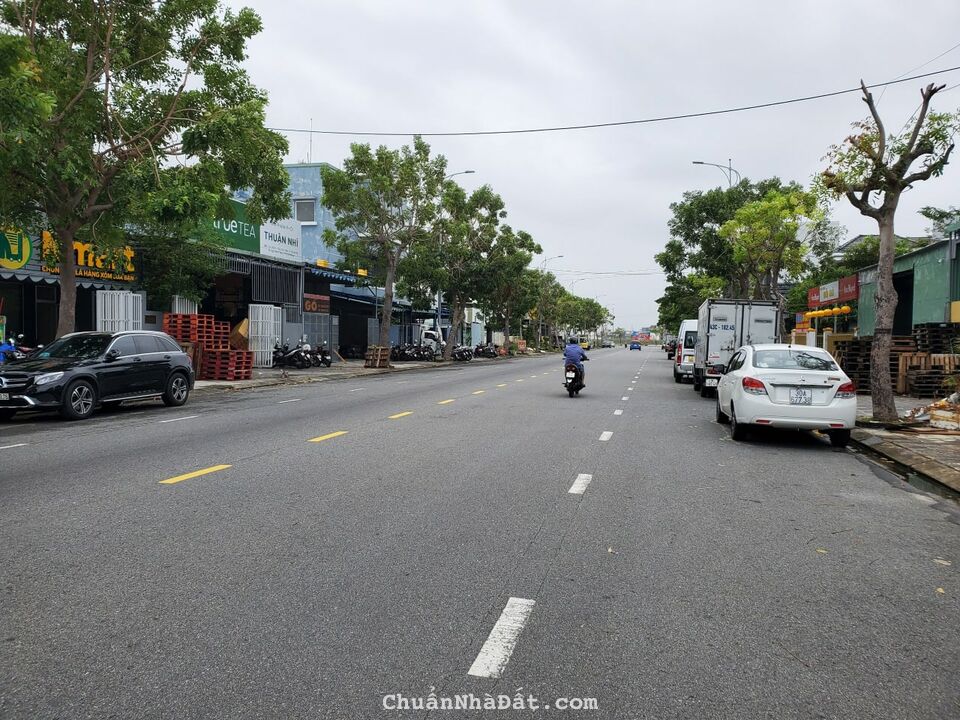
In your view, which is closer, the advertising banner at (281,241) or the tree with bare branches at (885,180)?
the tree with bare branches at (885,180)

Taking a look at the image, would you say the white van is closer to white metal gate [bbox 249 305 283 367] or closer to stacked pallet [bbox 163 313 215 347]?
white metal gate [bbox 249 305 283 367]

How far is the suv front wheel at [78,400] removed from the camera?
1308 cm

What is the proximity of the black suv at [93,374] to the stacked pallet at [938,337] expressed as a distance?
19869mm

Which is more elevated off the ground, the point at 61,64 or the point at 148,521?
the point at 61,64

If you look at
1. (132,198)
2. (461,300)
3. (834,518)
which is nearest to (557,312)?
(461,300)

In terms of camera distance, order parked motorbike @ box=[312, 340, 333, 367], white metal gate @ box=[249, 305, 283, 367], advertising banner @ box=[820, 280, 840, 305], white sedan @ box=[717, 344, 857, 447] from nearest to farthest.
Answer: white sedan @ box=[717, 344, 857, 447] < white metal gate @ box=[249, 305, 283, 367] < advertising banner @ box=[820, 280, 840, 305] < parked motorbike @ box=[312, 340, 333, 367]

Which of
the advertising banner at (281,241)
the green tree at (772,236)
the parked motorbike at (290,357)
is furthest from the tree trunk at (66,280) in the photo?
the green tree at (772,236)

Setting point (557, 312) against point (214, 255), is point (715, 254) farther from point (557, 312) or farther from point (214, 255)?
point (557, 312)

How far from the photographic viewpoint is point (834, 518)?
650 cm

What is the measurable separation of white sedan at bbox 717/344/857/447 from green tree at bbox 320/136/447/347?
85.2 ft

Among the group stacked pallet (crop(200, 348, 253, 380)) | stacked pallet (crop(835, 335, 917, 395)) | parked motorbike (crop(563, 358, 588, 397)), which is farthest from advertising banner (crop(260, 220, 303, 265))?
stacked pallet (crop(835, 335, 917, 395))

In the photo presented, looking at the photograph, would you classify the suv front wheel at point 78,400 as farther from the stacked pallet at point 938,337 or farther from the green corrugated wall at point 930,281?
the stacked pallet at point 938,337

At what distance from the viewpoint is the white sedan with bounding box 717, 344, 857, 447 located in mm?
10883

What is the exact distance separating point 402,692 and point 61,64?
17.7 meters
